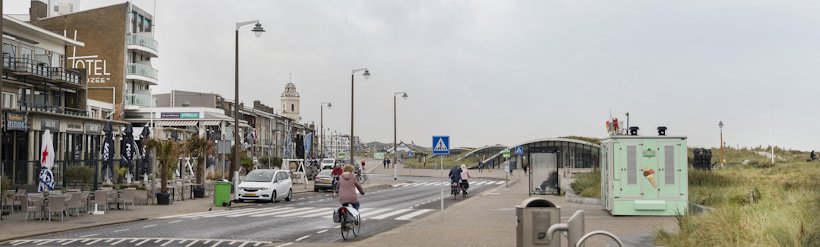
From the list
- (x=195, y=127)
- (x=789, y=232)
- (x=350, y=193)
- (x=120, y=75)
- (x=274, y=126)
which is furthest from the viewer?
(x=274, y=126)

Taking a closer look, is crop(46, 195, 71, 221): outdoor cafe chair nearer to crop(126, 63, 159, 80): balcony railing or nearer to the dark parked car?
the dark parked car

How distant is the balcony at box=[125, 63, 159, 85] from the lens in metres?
69.4

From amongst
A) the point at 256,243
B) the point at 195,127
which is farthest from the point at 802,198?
the point at 195,127

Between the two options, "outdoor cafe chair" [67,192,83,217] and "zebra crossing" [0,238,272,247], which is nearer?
"zebra crossing" [0,238,272,247]

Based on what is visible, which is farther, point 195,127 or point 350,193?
point 195,127

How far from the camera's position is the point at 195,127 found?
263ft

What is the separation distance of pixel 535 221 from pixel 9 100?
1732 inches

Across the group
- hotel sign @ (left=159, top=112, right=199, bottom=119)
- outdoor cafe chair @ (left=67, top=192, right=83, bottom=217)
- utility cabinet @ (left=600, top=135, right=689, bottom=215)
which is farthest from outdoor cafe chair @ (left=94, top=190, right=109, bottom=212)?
hotel sign @ (left=159, top=112, right=199, bottom=119)

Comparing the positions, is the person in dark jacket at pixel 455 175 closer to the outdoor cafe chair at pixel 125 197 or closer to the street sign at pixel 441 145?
the street sign at pixel 441 145


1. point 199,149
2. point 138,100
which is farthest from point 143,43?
point 199,149

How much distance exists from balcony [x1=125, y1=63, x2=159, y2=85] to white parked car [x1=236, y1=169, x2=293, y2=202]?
3800 centimetres

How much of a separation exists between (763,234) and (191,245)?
9982 millimetres

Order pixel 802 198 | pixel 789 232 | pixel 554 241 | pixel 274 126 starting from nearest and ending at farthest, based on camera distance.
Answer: pixel 554 241 → pixel 789 232 → pixel 802 198 → pixel 274 126

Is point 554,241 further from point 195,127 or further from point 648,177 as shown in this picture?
point 195,127
